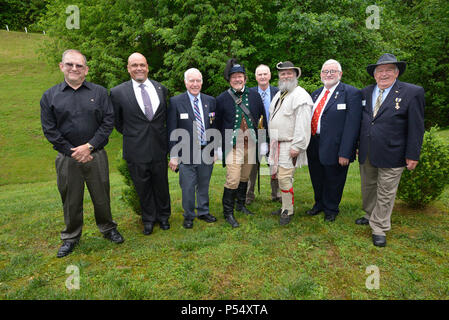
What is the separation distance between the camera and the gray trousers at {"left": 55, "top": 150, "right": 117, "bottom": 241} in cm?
391

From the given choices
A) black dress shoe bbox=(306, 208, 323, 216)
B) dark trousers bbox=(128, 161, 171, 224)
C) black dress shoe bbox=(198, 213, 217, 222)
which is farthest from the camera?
black dress shoe bbox=(306, 208, 323, 216)

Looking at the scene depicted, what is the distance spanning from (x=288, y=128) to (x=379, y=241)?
211 cm

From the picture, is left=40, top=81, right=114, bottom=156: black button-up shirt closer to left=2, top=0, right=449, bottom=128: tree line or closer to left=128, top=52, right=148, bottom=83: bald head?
left=128, top=52, right=148, bottom=83: bald head

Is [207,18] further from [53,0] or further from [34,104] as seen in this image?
[34,104]

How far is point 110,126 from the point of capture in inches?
158

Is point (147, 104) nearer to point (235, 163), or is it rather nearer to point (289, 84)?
point (235, 163)

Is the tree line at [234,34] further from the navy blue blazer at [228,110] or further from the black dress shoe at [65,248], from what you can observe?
the black dress shoe at [65,248]

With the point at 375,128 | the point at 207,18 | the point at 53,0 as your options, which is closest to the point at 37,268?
the point at 375,128

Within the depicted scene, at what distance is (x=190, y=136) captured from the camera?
15.2 feet

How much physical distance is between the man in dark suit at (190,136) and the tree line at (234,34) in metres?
7.71

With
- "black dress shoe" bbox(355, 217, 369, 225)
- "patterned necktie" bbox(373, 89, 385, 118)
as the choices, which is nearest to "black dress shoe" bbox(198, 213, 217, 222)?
"black dress shoe" bbox(355, 217, 369, 225)

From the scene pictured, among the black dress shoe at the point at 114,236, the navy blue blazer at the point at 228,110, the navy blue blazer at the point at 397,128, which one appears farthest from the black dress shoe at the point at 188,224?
the navy blue blazer at the point at 397,128

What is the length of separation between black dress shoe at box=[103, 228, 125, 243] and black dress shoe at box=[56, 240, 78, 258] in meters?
0.47
